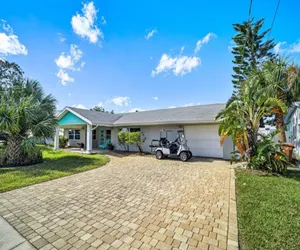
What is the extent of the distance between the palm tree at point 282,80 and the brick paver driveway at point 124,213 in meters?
6.89

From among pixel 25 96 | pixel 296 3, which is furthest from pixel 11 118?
pixel 296 3

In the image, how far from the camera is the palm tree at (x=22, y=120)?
8.10 m

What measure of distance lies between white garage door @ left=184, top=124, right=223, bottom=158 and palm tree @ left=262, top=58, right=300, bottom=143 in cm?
369

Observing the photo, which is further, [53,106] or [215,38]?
[53,106]

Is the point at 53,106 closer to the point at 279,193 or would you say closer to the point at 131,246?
the point at 131,246

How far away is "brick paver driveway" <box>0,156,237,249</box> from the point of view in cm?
269

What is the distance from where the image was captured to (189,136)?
12.3 m

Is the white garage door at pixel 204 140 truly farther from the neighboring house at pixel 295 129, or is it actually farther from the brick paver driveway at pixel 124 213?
the brick paver driveway at pixel 124 213

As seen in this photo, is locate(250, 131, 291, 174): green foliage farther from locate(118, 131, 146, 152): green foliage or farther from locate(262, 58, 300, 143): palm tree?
locate(118, 131, 146, 152): green foliage

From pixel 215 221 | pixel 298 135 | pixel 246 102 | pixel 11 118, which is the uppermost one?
pixel 246 102

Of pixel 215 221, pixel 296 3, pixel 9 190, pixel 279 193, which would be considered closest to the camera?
pixel 215 221

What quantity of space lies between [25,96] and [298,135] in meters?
19.0

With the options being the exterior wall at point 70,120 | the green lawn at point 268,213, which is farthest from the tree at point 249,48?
the exterior wall at point 70,120

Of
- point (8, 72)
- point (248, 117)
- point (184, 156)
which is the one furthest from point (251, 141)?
point (8, 72)
